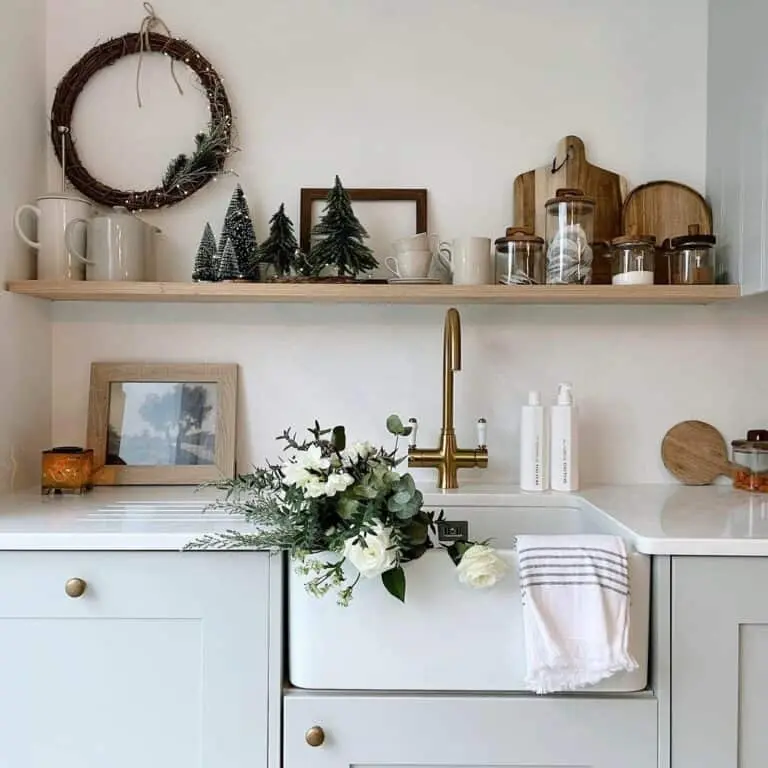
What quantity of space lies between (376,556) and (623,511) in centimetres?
58

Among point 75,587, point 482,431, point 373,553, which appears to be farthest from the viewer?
point 482,431

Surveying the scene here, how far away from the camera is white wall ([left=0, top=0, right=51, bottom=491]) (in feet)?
5.28

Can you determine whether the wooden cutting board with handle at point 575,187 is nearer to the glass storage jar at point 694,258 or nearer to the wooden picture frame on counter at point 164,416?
the glass storage jar at point 694,258

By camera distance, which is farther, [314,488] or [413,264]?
[413,264]

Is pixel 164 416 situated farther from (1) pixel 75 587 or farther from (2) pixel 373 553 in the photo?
(2) pixel 373 553

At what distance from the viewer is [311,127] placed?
5.93 feet

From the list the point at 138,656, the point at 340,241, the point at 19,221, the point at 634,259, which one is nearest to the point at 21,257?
the point at 19,221

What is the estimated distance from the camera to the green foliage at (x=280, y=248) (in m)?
1.69

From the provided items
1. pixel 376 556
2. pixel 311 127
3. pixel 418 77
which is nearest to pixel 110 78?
pixel 311 127

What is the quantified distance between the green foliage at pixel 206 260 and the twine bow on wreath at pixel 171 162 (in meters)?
0.15

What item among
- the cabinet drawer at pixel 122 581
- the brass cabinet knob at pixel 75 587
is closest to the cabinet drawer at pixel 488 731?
the cabinet drawer at pixel 122 581

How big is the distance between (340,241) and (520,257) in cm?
40

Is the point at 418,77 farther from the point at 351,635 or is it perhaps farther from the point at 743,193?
the point at 351,635

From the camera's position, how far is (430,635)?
4.06ft
